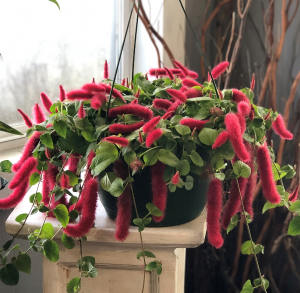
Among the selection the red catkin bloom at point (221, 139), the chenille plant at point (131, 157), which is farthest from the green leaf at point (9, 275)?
the red catkin bloom at point (221, 139)

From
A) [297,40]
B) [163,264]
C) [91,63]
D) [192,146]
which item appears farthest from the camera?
[297,40]

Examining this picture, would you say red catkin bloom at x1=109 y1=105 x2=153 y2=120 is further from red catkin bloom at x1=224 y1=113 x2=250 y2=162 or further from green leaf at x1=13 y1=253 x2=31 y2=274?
green leaf at x1=13 y1=253 x2=31 y2=274

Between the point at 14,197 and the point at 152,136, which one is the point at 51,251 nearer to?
the point at 14,197

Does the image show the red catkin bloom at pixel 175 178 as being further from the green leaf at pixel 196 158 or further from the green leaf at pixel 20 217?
the green leaf at pixel 20 217

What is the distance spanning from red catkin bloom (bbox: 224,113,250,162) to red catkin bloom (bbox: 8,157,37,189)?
265mm

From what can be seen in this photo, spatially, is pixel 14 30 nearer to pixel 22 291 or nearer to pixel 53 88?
pixel 53 88

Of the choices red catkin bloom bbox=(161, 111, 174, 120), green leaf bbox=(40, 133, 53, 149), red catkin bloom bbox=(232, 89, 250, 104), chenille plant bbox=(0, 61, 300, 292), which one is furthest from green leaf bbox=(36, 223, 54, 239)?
red catkin bloom bbox=(232, 89, 250, 104)

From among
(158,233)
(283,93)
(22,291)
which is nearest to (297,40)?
(283,93)

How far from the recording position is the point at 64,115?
52 cm

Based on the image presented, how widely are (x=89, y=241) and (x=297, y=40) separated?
1.18m

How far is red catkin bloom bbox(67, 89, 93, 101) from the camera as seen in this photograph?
1.64 ft

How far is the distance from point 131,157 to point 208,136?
0.11 metres

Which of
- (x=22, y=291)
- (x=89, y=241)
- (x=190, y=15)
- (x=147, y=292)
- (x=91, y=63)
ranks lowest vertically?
(x=22, y=291)

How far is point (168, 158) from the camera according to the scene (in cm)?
48
